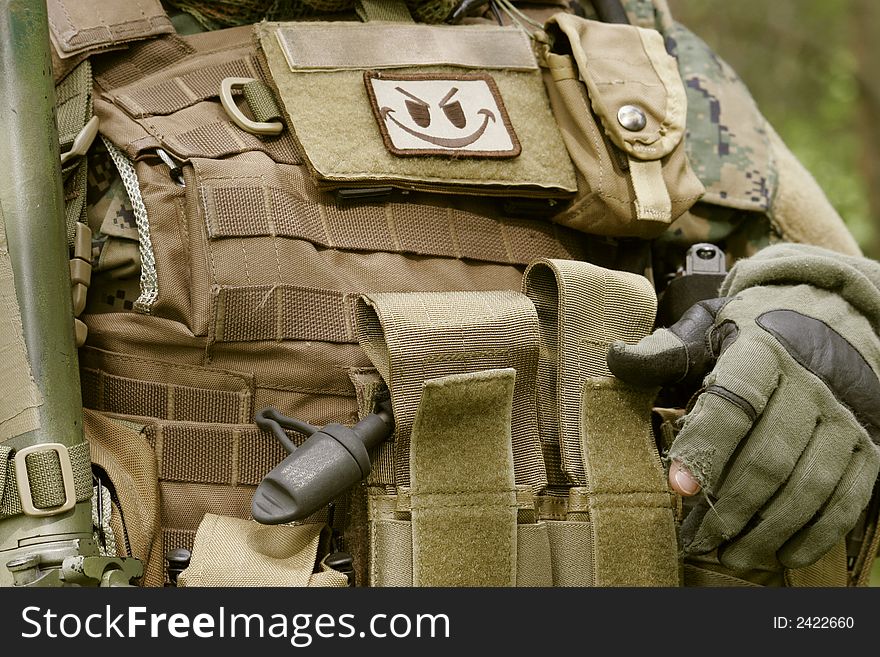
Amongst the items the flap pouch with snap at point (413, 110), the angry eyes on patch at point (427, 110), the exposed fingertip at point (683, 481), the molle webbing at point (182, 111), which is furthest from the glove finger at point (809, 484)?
the molle webbing at point (182, 111)

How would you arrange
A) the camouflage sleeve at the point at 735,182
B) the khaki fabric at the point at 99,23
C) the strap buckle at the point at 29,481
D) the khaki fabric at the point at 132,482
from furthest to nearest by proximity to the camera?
the camouflage sleeve at the point at 735,182, the khaki fabric at the point at 99,23, the khaki fabric at the point at 132,482, the strap buckle at the point at 29,481

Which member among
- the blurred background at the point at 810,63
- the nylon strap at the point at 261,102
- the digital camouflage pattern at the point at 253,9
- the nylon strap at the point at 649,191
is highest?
the digital camouflage pattern at the point at 253,9

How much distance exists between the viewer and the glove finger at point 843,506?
1.31m

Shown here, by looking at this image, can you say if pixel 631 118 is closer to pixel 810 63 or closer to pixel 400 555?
pixel 400 555

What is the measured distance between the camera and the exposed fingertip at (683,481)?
1252 millimetres

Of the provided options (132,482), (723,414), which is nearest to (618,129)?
(723,414)

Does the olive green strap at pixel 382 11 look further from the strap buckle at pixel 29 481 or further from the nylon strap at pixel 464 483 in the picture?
the strap buckle at pixel 29 481

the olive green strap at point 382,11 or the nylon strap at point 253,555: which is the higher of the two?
the olive green strap at point 382,11

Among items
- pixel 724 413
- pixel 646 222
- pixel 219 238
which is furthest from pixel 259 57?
pixel 724 413

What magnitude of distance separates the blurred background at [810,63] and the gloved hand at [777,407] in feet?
13.3

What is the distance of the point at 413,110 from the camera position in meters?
1.50

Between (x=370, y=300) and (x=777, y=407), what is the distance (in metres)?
Answer: 0.50

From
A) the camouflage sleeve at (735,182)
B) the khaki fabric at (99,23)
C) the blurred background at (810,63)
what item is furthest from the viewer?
the blurred background at (810,63)

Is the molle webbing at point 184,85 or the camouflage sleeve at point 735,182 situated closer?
the molle webbing at point 184,85
